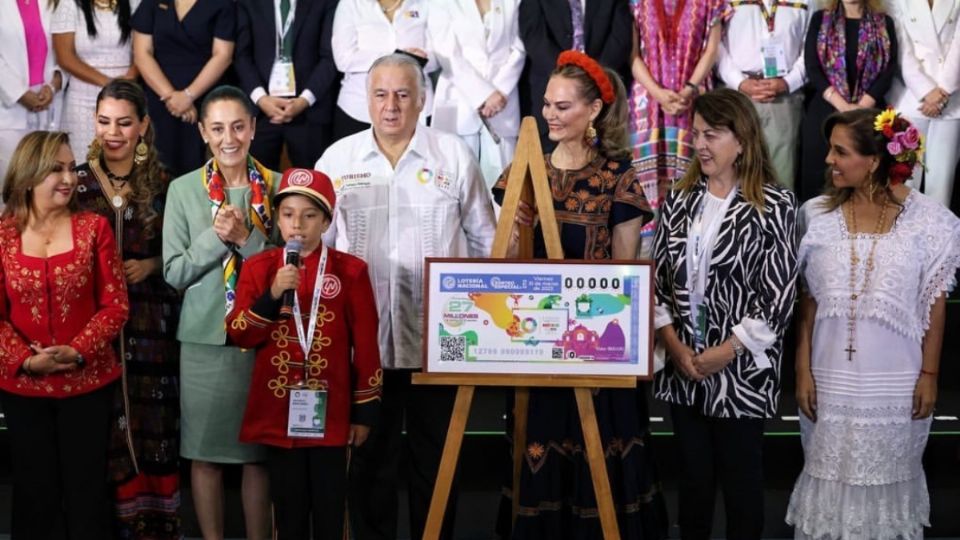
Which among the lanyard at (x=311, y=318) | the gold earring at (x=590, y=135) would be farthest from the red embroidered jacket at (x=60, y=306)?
the gold earring at (x=590, y=135)

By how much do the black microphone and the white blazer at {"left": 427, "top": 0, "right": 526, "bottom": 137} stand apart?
2.41m

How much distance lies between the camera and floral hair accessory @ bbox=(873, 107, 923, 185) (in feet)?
13.2

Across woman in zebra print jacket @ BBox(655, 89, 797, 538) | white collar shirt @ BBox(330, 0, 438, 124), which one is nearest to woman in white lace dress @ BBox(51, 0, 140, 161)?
white collar shirt @ BBox(330, 0, 438, 124)

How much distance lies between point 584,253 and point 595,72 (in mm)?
557

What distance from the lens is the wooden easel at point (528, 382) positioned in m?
3.74

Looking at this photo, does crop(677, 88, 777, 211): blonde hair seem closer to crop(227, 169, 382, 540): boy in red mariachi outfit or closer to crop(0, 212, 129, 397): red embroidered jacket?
crop(227, 169, 382, 540): boy in red mariachi outfit

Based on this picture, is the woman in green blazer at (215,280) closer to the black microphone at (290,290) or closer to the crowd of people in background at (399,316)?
the crowd of people in background at (399,316)

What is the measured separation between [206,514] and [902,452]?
2.30 metres

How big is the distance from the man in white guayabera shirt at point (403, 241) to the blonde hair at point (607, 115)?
52 centimetres

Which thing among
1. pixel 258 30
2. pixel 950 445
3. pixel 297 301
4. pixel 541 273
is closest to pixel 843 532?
pixel 950 445

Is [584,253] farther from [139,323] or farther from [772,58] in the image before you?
[772,58]

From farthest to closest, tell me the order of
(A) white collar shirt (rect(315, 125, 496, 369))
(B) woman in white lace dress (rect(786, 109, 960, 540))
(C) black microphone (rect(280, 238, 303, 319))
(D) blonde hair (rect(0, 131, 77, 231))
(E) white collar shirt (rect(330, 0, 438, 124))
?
1. (E) white collar shirt (rect(330, 0, 438, 124))
2. (A) white collar shirt (rect(315, 125, 496, 369))
3. (B) woman in white lace dress (rect(786, 109, 960, 540))
4. (D) blonde hair (rect(0, 131, 77, 231))
5. (C) black microphone (rect(280, 238, 303, 319))

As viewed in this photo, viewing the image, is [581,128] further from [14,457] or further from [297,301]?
[14,457]

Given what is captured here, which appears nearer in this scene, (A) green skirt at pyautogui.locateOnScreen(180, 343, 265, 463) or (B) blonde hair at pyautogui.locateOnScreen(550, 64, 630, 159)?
(B) blonde hair at pyautogui.locateOnScreen(550, 64, 630, 159)
